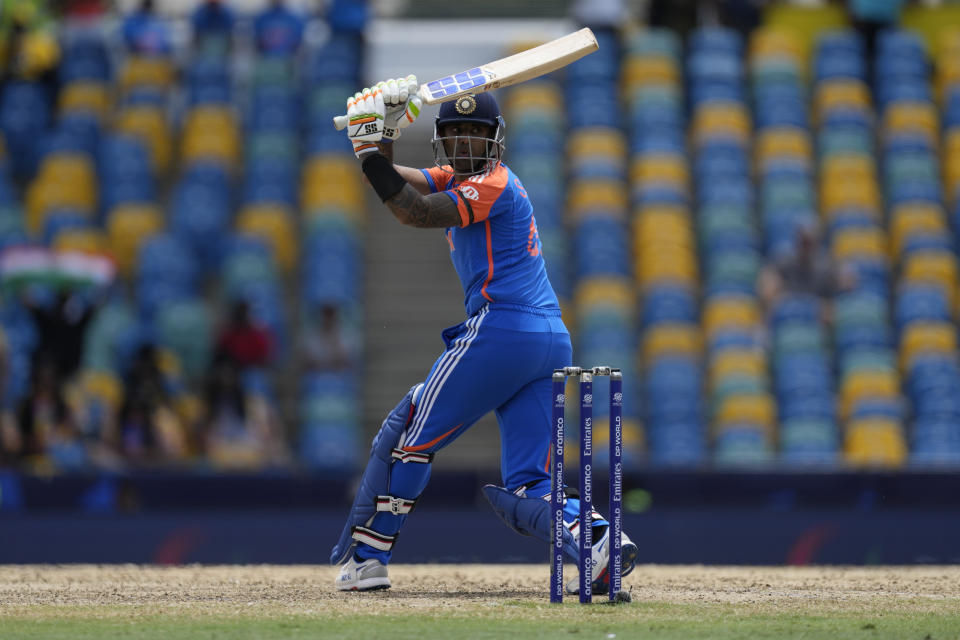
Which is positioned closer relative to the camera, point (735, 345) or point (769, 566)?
point (769, 566)

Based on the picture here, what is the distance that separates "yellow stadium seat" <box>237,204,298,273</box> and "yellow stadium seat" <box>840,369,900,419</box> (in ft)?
15.3

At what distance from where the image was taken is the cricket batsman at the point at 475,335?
5512 millimetres

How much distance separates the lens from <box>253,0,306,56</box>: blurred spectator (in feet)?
45.9

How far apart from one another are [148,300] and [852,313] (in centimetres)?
568

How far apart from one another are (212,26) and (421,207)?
31.7 ft

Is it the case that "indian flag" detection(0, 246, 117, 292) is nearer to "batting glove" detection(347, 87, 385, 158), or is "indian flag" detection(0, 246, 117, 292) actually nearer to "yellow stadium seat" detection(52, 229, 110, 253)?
"yellow stadium seat" detection(52, 229, 110, 253)

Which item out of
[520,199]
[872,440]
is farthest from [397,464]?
[872,440]

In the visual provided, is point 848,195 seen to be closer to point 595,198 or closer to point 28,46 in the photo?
point 595,198

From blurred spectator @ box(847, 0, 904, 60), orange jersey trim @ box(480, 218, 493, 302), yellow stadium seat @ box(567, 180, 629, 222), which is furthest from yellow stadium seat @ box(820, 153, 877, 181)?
orange jersey trim @ box(480, 218, 493, 302)

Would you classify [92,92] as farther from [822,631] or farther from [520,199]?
[822,631]

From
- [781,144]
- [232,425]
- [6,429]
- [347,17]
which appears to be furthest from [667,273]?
[6,429]

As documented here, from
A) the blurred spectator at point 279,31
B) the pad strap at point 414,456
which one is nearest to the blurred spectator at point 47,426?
the blurred spectator at point 279,31

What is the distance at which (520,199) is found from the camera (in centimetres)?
574

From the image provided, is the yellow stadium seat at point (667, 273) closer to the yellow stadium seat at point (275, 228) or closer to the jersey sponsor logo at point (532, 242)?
the yellow stadium seat at point (275, 228)
